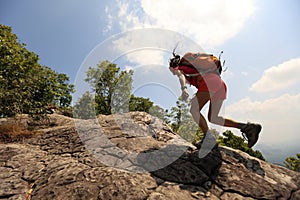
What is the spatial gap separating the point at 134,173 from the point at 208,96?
1944 mm

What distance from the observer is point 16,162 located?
361 cm

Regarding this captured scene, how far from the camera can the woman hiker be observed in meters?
3.49

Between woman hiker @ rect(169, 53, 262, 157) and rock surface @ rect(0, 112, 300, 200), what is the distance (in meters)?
0.37

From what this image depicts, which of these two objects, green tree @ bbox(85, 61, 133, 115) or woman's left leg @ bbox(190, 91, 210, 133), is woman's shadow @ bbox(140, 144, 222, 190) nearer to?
woman's left leg @ bbox(190, 91, 210, 133)

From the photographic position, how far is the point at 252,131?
3.48m

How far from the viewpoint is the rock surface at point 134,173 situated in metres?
2.61

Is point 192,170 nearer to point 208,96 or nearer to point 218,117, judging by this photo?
point 218,117

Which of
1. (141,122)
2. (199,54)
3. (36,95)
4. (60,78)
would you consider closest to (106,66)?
(60,78)

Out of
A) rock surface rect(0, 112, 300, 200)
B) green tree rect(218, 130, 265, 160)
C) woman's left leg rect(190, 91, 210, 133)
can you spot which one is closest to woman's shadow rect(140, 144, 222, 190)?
rock surface rect(0, 112, 300, 200)

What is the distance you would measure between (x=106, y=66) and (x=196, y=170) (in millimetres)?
25875

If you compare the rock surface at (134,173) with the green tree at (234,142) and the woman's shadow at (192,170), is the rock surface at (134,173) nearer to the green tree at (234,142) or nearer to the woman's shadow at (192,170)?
the woman's shadow at (192,170)

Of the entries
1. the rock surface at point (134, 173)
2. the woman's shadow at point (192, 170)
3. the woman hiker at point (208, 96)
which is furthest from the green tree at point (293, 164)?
the woman's shadow at point (192, 170)

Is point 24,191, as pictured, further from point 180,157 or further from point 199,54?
point 199,54

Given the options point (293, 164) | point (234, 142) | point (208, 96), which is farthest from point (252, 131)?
point (293, 164)
